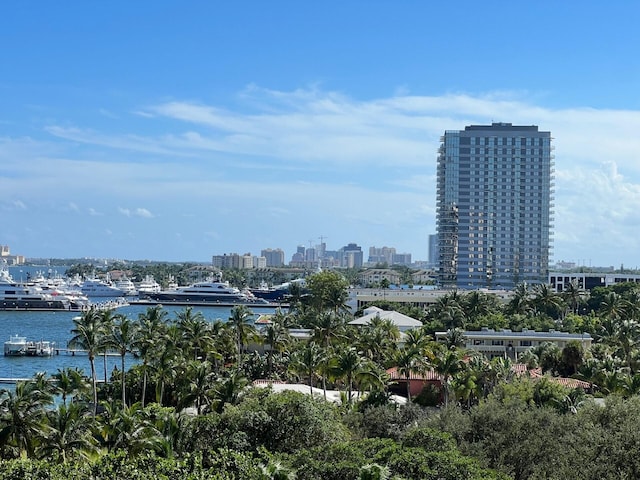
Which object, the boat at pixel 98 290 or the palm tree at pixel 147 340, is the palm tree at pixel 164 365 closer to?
the palm tree at pixel 147 340

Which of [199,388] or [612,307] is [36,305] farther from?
[199,388]

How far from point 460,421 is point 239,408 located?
27.5ft

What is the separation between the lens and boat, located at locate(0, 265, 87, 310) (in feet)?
470

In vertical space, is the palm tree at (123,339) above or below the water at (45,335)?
above

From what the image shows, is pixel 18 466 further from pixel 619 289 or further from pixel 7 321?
pixel 7 321

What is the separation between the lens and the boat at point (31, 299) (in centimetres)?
14325

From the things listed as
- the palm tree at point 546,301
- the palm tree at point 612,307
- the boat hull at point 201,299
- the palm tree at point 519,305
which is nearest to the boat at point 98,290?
the boat hull at point 201,299

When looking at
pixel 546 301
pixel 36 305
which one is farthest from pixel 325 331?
pixel 36 305

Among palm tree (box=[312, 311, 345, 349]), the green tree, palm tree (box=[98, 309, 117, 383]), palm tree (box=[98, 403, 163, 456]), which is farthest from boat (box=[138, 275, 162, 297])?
palm tree (box=[98, 403, 163, 456])

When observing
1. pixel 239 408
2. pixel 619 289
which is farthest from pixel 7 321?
pixel 239 408

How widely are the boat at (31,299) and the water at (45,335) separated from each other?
2.97m

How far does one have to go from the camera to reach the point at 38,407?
1124 inches

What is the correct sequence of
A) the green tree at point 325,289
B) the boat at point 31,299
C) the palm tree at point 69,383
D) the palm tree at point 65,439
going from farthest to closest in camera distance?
1. the boat at point 31,299
2. the green tree at point 325,289
3. the palm tree at point 69,383
4. the palm tree at point 65,439

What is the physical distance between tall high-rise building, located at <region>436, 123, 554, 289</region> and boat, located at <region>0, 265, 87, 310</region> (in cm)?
7011
